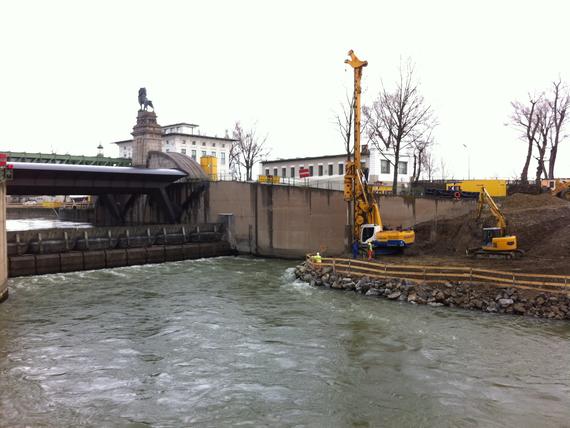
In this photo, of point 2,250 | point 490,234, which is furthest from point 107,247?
point 490,234

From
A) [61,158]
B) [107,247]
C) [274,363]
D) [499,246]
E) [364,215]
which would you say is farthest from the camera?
[61,158]

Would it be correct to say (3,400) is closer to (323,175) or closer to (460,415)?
(460,415)

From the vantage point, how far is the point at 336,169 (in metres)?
67.1

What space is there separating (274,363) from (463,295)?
11172 mm

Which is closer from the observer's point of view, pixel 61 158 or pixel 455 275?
pixel 455 275

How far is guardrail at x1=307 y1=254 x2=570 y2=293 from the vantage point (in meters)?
20.4

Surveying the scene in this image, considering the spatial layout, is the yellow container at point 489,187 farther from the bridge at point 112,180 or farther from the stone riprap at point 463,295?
the bridge at point 112,180

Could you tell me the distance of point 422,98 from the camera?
47.0 metres

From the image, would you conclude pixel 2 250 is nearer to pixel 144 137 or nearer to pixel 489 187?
pixel 144 137

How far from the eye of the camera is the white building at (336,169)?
63.8 m

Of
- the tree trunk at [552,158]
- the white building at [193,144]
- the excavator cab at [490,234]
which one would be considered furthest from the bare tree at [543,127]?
the white building at [193,144]

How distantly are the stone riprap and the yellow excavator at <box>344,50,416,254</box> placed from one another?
16.7 feet

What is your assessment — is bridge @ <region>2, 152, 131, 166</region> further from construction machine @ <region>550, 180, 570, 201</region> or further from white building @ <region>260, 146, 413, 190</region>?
construction machine @ <region>550, 180, 570, 201</region>

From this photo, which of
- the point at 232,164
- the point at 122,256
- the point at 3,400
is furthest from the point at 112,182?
the point at 232,164
